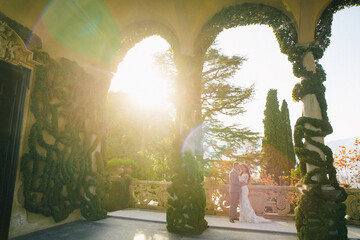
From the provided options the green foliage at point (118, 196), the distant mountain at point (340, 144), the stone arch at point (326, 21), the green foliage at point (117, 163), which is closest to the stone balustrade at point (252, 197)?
the green foliage at point (118, 196)

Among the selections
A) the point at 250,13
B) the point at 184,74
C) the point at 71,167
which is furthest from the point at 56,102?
the point at 250,13

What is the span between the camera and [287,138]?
1557cm

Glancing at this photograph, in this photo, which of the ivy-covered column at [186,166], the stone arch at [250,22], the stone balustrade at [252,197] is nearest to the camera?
the ivy-covered column at [186,166]

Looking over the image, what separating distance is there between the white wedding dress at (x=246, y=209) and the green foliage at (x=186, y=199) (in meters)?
2.52

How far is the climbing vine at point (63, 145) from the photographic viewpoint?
4.12m

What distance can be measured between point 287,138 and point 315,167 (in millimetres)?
13040

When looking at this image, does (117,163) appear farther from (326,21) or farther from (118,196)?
(326,21)

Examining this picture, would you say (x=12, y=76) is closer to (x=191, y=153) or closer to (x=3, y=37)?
(x=3, y=37)

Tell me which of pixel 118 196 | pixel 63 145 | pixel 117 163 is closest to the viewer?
pixel 63 145

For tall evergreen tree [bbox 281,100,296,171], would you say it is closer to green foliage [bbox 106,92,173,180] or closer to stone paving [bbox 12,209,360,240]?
green foliage [bbox 106,92,173,180]

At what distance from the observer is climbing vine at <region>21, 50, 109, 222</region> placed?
4117 mm

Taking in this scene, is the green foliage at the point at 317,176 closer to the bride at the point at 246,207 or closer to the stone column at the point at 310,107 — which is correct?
the stone column at the point at 310,107

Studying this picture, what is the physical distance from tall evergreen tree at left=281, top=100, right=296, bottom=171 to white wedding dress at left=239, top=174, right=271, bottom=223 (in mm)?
9663

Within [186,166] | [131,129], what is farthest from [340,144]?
[131,129]
